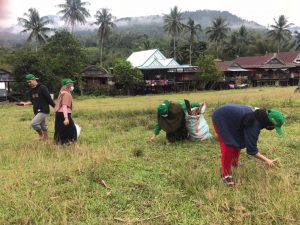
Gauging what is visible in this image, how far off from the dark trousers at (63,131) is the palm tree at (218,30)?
65412 millimetres

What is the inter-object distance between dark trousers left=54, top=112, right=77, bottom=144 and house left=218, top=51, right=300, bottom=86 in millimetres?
51269

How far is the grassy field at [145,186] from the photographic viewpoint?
436 cm

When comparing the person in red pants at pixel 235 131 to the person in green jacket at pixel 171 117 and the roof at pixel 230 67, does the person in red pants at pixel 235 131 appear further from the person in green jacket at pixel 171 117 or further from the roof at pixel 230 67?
the roof at pixel 230 67

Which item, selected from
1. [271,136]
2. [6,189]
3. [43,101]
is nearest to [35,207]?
[6,189]

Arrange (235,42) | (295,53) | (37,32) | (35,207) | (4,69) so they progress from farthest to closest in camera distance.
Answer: (235,42) → (295,53) → (37,32) → (4,69) → (35,207)

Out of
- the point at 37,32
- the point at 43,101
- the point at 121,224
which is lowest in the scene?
the point at 121,224

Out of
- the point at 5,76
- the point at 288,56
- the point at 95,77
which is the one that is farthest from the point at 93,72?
the point at 288,56

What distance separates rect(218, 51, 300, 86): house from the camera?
5984 cm

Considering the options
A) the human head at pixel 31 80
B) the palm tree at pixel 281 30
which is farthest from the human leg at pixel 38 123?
the palm tree at pixel 281 30

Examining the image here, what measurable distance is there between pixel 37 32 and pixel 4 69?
36.0 feet

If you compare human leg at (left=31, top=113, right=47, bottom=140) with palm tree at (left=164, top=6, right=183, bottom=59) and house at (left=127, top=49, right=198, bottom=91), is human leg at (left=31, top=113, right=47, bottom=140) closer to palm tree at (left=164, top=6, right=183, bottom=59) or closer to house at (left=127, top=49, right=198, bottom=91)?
house at (left=127, top=49, right=198, bottom=91)

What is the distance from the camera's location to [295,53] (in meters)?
66.3

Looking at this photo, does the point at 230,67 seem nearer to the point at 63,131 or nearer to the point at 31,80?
the point at 31,80

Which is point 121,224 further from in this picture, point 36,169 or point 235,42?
point 235,42
